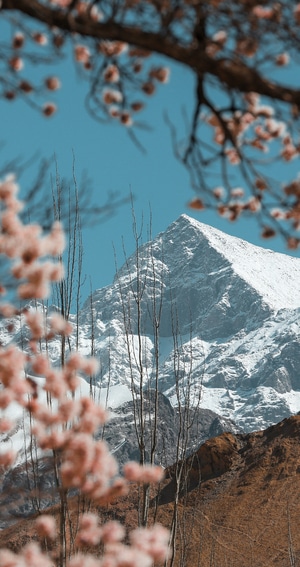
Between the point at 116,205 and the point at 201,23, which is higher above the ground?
the point at 201,23

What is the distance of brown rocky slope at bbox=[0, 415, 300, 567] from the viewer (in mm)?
34750

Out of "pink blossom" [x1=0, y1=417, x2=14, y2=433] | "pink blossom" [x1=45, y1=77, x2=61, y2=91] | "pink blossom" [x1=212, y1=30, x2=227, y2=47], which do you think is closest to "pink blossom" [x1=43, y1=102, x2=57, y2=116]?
"pink blossom" [x1=45, y1=77, x2=61, y2=91]

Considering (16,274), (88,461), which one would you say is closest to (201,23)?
(16,274)

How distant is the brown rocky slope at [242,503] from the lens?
34750mm

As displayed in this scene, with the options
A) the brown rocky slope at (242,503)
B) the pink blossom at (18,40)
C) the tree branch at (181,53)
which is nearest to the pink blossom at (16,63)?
the pink blossom at (18,40)

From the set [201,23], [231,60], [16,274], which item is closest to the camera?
[16,274]

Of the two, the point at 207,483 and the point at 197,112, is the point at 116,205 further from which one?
the point at 207,483

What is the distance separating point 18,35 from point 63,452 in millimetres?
1788

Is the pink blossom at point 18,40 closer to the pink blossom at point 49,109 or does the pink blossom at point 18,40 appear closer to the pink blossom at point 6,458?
the pink blossom at point 49,109

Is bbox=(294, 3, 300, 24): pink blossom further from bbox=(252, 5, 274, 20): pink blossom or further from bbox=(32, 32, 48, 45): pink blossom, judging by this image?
bbox=(32, 32, 48, 45): pink blossom

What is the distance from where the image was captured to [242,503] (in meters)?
44.5

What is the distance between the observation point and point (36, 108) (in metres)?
3.00

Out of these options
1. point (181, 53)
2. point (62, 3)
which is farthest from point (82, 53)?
point (181, 53)

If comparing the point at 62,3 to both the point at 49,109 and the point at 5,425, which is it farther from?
the point at 5,425
